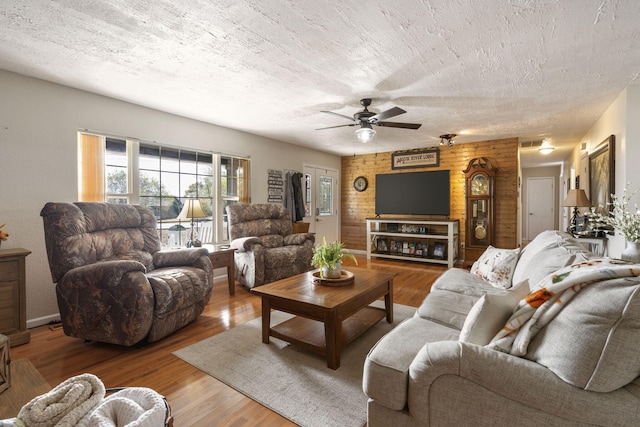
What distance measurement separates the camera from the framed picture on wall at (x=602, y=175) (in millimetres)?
3434

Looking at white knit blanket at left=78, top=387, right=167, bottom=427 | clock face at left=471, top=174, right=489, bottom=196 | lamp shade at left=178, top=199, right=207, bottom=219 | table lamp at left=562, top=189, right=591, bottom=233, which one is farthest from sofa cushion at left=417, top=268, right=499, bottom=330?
clock face at left=471, top=174, right=489, bottom=196

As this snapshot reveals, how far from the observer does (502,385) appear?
1069 mm

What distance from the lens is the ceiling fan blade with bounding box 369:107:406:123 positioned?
309 cm

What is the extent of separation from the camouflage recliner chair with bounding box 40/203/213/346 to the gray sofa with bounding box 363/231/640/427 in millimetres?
1871

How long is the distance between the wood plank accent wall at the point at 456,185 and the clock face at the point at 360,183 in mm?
85

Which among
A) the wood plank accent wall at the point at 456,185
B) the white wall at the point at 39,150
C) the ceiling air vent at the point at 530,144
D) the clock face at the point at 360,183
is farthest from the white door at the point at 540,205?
the white wall at the point at 39,150

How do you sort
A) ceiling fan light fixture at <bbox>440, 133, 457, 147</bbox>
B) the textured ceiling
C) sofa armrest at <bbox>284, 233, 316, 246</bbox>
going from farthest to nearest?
ceiling fan light fixture at <bbox>440, 133, 457, 147</bbox>, sofa armrest at <bbox>284, 233, 316, 246</bbox>, the textured ceiling

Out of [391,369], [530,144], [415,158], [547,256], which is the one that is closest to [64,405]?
[391,369]

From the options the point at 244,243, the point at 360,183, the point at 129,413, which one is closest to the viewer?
the point at 129,413

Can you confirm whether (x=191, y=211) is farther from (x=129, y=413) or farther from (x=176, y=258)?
(x=129, y=413)

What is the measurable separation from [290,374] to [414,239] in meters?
4.82

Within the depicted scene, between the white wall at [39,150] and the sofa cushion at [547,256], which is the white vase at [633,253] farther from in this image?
the white wall at [39,150]

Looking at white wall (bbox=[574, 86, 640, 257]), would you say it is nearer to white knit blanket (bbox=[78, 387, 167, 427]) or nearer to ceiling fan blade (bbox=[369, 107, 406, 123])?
ceiling fan blade (bbox=[369, 107, 406, 123])

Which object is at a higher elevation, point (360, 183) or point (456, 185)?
point (360, 183)
